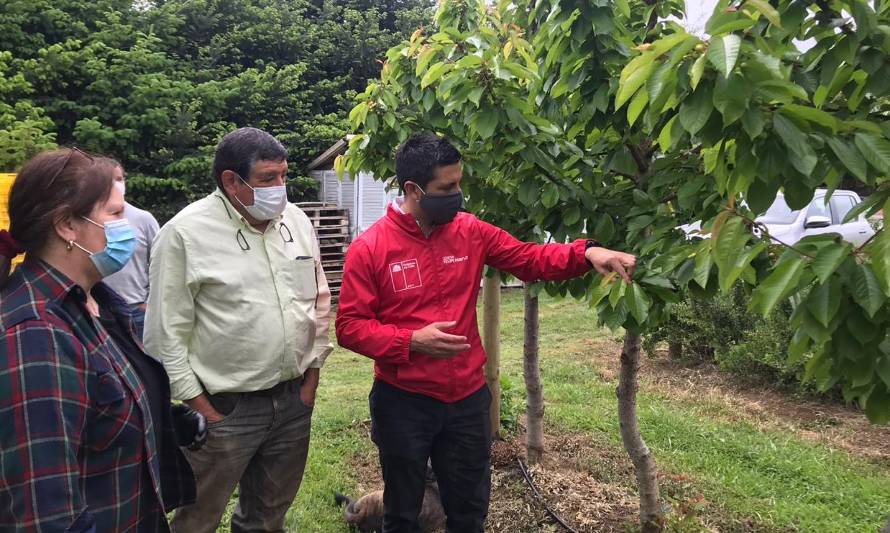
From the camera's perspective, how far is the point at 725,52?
1.33 metres

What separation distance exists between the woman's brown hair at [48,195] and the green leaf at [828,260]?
1823 millimetres

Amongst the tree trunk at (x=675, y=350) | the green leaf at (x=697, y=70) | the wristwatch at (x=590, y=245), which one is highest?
the green leaf at (x=697, y=70)

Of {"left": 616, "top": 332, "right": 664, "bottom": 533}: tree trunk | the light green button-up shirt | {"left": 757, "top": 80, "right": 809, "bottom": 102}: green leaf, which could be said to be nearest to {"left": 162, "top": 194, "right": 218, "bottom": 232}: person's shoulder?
the light green button-up shirt

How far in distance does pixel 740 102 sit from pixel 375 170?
9.61ft

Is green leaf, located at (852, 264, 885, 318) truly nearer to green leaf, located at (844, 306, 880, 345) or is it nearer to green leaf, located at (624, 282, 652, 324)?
green leaf, located at (844, 306, 880, 345)

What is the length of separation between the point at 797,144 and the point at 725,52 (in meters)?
0.28

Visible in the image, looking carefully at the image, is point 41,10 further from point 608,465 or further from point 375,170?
point 608,465

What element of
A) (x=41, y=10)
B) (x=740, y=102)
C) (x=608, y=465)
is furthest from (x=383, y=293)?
(x=41, y=10)

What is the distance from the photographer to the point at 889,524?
80.8 inches

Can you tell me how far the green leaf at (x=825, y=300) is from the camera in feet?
4.62

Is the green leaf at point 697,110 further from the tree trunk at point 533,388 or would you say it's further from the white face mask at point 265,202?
the tree trunk at point 533,388

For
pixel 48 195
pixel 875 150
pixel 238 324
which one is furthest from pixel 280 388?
pixel 875 150

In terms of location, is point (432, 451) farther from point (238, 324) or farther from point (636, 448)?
point (636, 448)

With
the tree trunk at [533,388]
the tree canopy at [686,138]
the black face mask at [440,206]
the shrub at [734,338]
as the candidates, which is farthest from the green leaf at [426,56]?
the shrub at [734,338]
